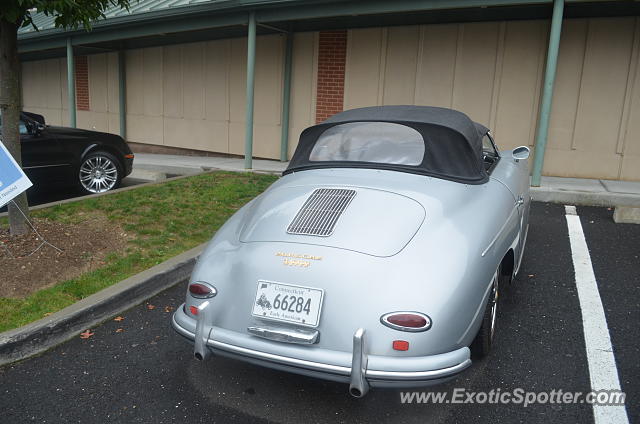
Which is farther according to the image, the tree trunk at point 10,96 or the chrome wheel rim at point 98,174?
the chrome wheel rim at point 98,174

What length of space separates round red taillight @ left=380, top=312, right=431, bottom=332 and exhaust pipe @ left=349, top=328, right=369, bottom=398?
146 mm

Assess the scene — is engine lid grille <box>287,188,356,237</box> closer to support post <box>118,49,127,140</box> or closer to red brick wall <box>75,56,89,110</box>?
support post <box>118,49,127,140</box>

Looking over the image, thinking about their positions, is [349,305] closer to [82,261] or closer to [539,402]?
[539,402]

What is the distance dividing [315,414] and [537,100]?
26.9 feet

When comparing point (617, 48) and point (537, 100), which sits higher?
point (617, 48)

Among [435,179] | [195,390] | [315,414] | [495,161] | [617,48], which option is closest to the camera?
[315,414]

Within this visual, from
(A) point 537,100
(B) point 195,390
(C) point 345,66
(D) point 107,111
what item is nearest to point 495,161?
(B) point 195,390

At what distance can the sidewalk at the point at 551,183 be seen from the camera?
25.7ft

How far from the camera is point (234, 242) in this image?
3.27 meters

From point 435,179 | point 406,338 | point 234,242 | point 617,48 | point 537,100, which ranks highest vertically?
point 617,48

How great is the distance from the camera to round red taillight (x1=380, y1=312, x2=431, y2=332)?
8.49 ft

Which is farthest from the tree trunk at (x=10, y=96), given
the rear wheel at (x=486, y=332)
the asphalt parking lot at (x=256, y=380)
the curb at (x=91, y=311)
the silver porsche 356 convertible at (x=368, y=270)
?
the rear wheel at (x=486, y=332)

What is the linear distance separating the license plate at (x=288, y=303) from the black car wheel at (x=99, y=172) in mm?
6256

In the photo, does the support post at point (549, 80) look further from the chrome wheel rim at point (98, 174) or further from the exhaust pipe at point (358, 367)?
the exhaust pipe at point (358, 367)
